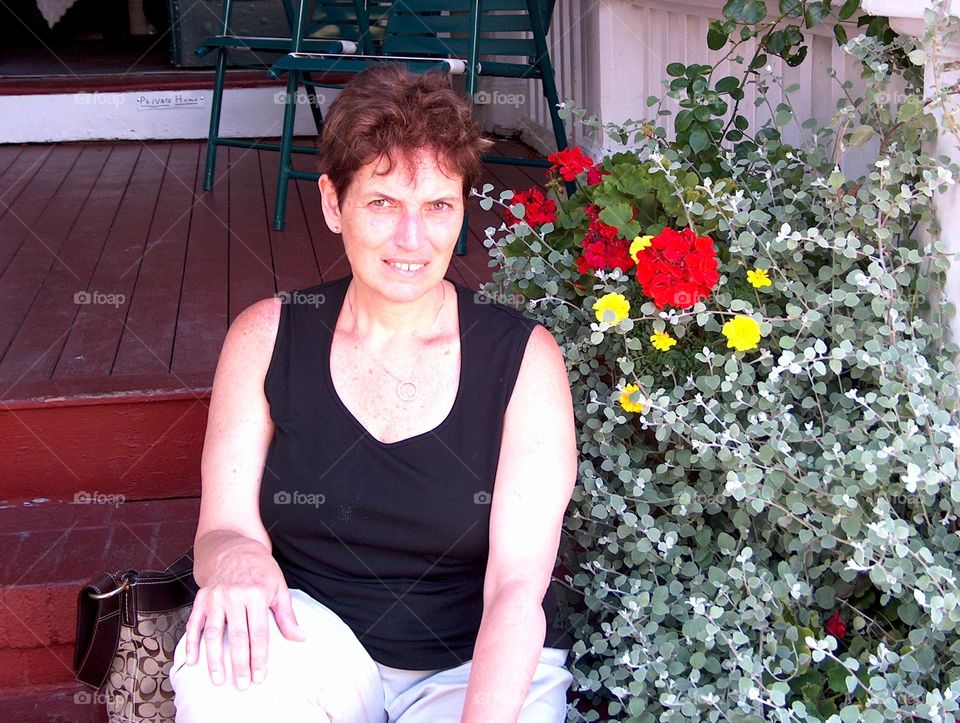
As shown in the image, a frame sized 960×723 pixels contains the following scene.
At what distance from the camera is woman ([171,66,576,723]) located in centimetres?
143

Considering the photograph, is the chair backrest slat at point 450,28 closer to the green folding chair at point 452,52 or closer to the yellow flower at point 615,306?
the green folding chair at point 452,52

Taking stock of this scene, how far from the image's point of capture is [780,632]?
1.59 metres

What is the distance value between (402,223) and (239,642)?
614 millimetres

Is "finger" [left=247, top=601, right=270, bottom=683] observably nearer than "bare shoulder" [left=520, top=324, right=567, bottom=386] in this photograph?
Yes

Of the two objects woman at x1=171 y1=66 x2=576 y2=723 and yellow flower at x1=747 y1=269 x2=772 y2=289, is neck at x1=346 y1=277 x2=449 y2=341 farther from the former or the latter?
yellow flower at x1=747 y1=269 x2=772 y2=289

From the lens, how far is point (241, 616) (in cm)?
→ 140

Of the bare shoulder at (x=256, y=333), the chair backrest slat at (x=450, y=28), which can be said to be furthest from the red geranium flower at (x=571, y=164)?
the chair backrest slat at (x=450, y=28)

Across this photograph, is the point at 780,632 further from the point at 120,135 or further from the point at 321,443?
the point at 120,135

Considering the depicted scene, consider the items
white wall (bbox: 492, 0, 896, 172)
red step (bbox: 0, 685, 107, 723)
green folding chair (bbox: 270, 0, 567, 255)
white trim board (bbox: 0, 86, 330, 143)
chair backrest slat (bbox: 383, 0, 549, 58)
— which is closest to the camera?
red step (bbox: 0, 685, 107, 723)
